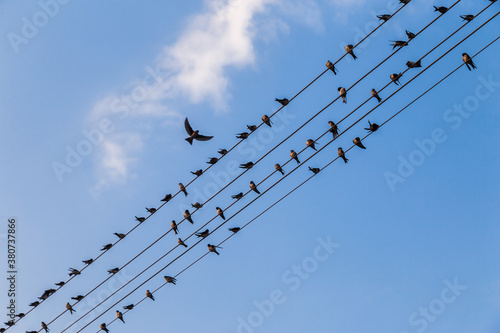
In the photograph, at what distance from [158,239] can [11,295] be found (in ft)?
32.3

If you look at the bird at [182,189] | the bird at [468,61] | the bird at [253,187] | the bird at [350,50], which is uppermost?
the bird at [182,189]

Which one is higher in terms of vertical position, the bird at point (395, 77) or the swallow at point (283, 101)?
the swallow at point (283, 101)

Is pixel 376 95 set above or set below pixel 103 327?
below

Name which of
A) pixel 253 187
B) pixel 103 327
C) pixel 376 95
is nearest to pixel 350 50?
pixel 376 95

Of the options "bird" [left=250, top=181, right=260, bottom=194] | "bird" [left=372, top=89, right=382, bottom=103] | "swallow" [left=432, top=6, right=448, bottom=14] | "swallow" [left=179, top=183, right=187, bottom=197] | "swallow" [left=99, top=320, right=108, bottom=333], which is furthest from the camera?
"swallow" [left=99, top=320, right=108, bottom=333]

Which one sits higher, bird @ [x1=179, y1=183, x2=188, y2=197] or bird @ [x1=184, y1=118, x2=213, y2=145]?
bird @ [x1=184, y1=118, x2=213, y2=145]

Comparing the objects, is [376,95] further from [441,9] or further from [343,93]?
[441,9]

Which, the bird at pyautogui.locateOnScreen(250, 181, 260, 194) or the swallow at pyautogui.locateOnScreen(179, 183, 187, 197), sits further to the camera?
the swallow at pyautogui.locateOnScreen(179, 183, 187, 197)

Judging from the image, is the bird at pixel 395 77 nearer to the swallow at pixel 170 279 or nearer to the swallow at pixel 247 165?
the swallow at pixel 247 165

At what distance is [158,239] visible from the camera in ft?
53.6

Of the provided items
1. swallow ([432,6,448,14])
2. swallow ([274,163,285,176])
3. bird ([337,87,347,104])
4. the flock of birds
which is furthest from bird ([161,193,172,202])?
swallow ([432,6,448,14])

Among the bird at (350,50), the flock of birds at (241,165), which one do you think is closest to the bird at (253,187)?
the flock of birds at (241,165)

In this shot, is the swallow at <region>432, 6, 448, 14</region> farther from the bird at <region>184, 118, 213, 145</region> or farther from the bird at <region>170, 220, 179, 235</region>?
the bird at <region>170, 220, 179, 235</region>

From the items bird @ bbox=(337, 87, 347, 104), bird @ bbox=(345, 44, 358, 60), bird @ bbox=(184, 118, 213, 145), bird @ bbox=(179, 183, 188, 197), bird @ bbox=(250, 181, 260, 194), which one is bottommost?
bird @ bbox=(337, 87, 347, 104)
